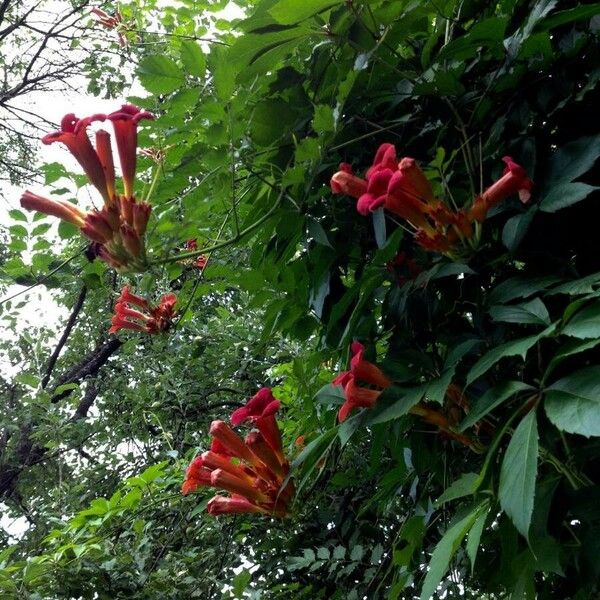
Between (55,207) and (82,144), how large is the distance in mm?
156

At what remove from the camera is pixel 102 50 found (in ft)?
16.3

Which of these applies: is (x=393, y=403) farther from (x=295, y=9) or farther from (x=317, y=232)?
(x=295, y=9)

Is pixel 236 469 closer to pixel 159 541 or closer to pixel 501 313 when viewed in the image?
pixel 501 313

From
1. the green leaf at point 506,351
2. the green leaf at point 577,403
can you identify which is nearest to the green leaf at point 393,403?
the green leaf at point 506,351

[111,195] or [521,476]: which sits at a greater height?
[111,195]

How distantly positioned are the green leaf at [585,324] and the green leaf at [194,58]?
2.56 ft

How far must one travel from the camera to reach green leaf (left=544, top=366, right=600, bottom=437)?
31.8 inches

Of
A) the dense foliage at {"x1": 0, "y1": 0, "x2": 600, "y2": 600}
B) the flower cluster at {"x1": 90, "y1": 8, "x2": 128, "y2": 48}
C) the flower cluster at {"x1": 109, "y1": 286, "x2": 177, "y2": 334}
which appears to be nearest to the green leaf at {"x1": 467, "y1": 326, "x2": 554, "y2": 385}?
the dense foliage at {"x1": 0, "y1": 0, "x2": 600, "y2": 600}

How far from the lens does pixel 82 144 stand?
4.44 feet

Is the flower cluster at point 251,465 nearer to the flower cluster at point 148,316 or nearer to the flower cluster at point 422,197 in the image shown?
the flower cluster at point 422,197

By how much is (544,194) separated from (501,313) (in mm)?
219

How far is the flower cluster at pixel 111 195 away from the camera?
1336 millimetres

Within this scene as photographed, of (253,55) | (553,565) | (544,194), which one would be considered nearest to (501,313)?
(544,194)

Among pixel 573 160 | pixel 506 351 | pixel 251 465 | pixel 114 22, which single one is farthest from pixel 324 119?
pixel 114 22
